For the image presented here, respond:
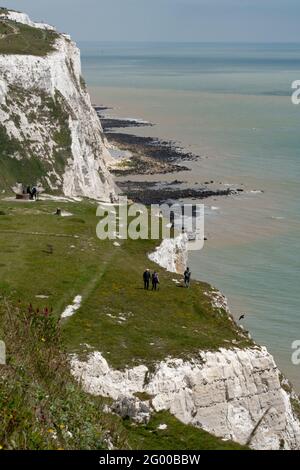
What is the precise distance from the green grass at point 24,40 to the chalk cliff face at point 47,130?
5.67 ft

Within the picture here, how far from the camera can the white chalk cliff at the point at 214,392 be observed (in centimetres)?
2444

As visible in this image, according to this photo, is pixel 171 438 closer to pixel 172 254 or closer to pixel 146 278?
pixel 146 278

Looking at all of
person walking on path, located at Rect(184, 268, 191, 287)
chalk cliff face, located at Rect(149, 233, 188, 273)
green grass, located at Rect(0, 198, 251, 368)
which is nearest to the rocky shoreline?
chalk cliff face, located at Rect(149, 233, 188, 273)

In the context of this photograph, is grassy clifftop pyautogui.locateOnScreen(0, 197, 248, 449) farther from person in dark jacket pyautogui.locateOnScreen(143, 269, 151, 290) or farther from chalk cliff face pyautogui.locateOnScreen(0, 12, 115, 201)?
chalk cliff face pyautogui.locateOnScreen(0, 12, 115, 201)

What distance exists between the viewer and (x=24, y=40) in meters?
94.5

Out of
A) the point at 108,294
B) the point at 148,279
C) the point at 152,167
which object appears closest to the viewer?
the point at 108,294

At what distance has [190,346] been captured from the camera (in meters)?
27.5

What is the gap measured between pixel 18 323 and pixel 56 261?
1447 centimetres

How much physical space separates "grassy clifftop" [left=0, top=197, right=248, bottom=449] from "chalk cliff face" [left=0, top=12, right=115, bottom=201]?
70.0 feet

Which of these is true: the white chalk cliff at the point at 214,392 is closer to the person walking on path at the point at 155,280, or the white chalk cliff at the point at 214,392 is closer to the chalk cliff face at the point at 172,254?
the person walking on path at the point at 155,280

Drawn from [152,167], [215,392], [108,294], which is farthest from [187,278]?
[152,167]

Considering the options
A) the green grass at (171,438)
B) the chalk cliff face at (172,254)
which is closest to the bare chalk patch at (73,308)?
the green grass at (171,438)

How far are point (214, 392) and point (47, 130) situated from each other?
179 ft
